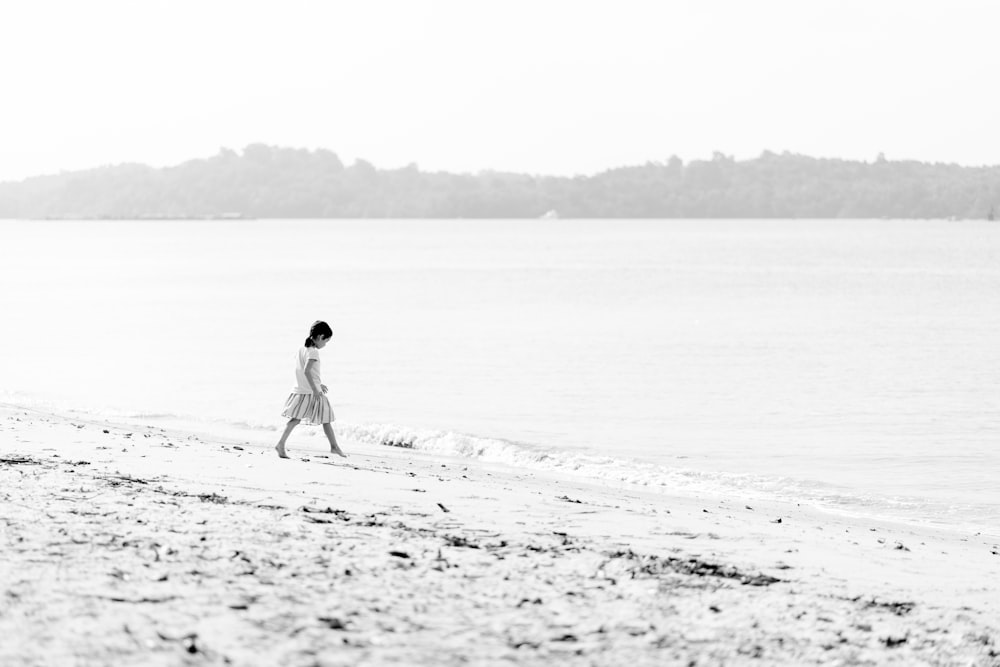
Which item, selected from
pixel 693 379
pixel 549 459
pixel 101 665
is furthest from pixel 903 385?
pixel 101 665

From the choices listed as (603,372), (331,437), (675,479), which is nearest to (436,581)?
(331,437)

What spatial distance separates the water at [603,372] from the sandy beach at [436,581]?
543cm

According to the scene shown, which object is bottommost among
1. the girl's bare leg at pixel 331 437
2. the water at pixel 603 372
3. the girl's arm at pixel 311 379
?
the water at pixel 603 372

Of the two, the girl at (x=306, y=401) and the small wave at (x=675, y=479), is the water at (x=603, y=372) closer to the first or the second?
the small wave at (x=675, y=479)

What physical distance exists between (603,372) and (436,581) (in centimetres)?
2245

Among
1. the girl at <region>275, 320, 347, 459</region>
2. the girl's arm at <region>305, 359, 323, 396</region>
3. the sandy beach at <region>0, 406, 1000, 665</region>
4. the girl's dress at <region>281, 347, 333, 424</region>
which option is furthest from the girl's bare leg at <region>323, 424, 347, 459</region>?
the sandy beach at <region>0, 406, 1000, 665</region>

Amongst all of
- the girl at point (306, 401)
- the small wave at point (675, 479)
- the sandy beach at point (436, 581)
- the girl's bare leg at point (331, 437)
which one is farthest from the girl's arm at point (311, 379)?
the small wave at point (675, 479)

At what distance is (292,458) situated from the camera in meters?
12.2

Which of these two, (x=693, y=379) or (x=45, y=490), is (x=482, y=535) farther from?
(x=693, y=379)

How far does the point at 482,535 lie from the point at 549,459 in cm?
848

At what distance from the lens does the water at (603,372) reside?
16.3 meters

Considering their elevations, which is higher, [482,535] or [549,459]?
[482,535]

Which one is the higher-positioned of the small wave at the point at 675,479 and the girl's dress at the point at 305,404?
the girl's dress at the point at 305,404

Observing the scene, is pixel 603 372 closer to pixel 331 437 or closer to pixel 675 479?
pixel 675 479
